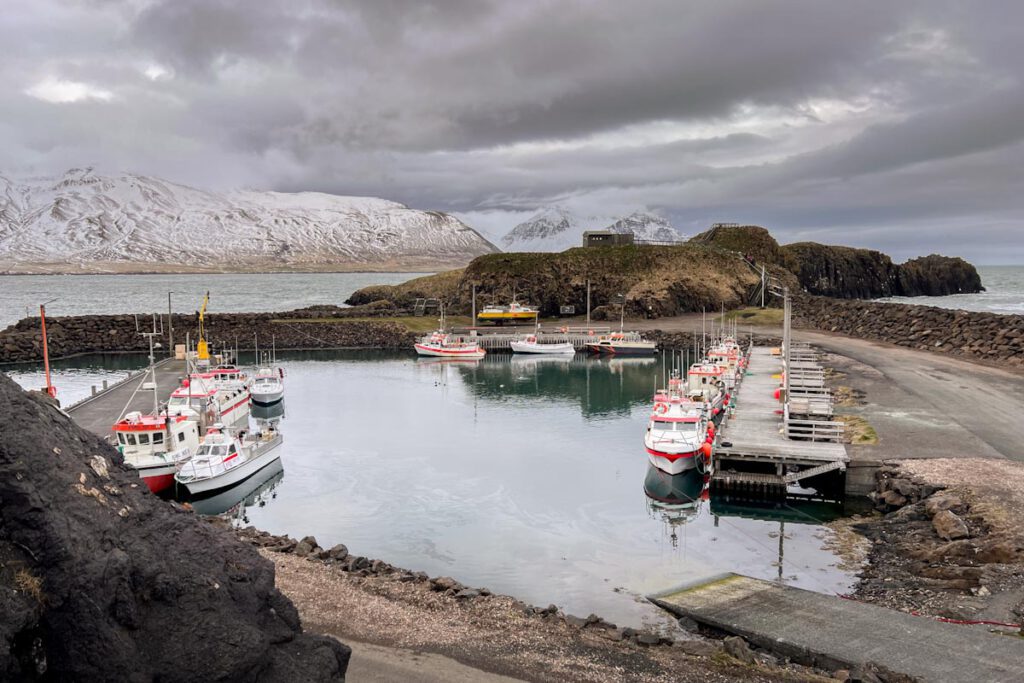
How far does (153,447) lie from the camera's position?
34531 millimetres

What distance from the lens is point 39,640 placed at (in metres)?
8.56

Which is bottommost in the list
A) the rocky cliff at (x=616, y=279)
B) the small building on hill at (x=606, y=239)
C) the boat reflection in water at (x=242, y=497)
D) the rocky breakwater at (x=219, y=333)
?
the boat reflection in water at (x=242, y=497)

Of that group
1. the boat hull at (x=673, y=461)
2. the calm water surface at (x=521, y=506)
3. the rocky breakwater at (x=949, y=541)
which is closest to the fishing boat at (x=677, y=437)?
the boat hull at (x=673, y=461)

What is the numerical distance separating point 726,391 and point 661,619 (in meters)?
33.8

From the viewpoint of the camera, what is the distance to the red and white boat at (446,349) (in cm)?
9388

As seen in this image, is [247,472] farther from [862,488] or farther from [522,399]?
[522,399]

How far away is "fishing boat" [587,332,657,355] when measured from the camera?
95375mm

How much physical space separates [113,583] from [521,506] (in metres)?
26.8

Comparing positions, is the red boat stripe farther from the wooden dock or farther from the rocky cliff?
the rocky cliff

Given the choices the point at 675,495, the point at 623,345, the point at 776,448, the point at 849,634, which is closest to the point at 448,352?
the point at 623,345

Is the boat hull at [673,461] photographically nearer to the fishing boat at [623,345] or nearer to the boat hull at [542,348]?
the fishing boat at [623,345]

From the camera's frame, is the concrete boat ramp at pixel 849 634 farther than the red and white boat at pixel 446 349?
No

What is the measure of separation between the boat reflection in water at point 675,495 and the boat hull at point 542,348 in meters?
56.5

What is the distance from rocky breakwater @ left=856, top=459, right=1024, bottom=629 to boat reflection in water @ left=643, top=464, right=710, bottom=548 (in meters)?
6.81
